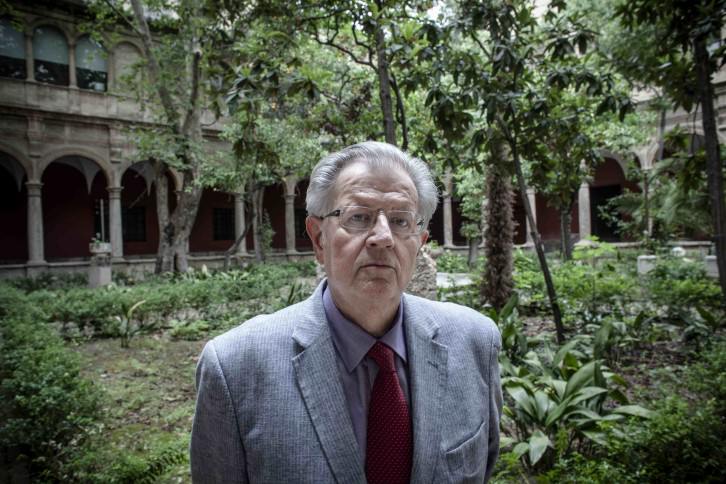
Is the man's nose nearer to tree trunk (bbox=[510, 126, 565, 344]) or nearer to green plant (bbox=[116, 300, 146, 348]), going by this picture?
tree trunk (bbox=[510, 126, 565, 344])

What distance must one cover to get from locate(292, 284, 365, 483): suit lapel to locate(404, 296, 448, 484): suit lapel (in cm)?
17

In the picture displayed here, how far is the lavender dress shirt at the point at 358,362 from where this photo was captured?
1.32 metres

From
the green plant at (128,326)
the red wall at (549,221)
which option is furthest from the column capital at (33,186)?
the red wall at (549,221)

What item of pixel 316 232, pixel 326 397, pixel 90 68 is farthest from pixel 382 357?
pixel 90 68

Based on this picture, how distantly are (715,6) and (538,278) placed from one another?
6537 millimetres

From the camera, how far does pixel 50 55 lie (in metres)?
15.9

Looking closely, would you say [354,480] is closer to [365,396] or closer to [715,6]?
[365,396]

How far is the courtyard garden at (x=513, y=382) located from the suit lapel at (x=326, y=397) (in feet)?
5.18

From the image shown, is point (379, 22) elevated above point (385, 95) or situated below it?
above

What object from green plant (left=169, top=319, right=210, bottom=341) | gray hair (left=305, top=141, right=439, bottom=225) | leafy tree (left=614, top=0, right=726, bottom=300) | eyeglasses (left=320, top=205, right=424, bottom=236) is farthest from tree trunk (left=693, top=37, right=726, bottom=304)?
green plant (left=169, top=319, right=210, bottom=341)

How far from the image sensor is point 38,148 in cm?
1568

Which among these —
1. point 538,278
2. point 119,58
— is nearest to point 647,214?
point 538,278

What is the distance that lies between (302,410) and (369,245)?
1.53ft

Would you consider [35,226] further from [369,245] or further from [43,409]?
[369,245]
